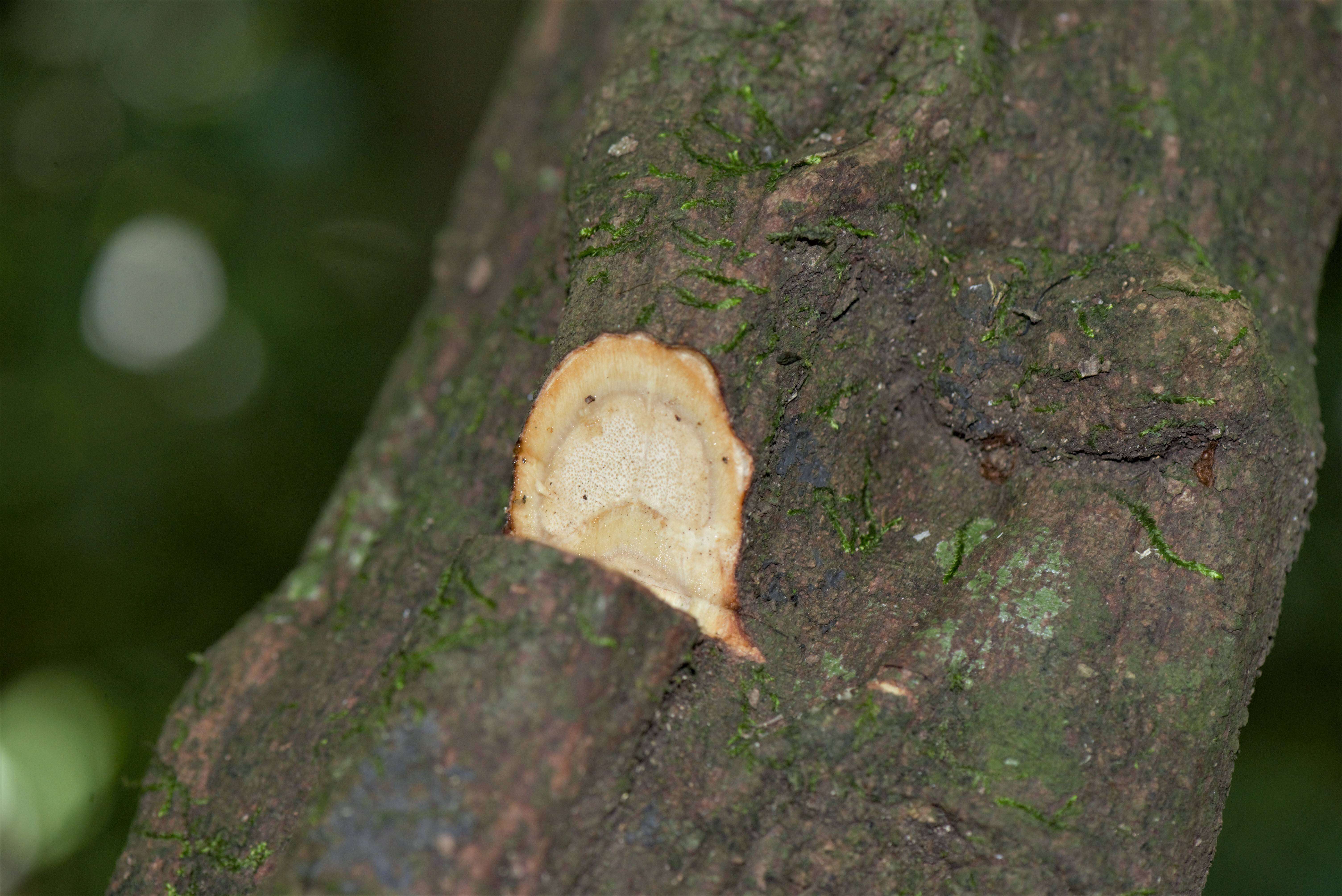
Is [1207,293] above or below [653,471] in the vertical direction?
above

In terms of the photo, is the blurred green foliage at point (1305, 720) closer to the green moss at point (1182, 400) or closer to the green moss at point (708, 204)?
the green moss at point (1182, 400)

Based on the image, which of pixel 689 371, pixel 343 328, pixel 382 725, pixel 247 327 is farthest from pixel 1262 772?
pixel 247 327

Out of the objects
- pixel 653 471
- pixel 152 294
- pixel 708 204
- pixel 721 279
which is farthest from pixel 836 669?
pixel 152 294

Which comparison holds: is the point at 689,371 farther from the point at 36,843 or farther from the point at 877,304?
the point at 36,843

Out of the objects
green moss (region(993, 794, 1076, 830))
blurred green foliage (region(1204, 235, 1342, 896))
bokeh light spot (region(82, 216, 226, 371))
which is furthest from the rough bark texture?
bokeh light spot (region(82, 216, 226, 371))

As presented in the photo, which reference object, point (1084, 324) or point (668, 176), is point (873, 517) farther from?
point (668, 176)

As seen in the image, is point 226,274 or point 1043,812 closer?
point 1043,812

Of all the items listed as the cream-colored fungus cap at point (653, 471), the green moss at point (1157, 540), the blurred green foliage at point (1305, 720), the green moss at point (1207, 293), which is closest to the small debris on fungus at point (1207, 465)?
the green moss at point (1157, 540)
